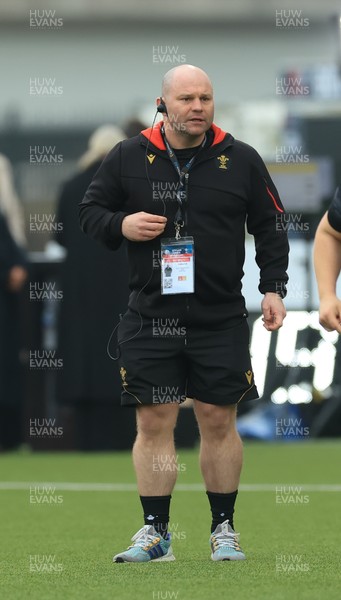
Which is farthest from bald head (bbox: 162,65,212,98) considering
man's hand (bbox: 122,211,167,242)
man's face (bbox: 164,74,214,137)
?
man's hand (bbox: 122,211,167,242)

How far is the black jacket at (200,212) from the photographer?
5.54 m

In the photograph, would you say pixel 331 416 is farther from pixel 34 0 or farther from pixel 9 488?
pixel 34 0

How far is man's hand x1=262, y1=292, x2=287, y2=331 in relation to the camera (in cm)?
557

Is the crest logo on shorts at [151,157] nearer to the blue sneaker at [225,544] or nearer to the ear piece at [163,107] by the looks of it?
the ear piece at [163,107]

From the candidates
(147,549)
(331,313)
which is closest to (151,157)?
(147,549)

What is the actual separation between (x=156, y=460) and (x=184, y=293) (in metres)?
0.54

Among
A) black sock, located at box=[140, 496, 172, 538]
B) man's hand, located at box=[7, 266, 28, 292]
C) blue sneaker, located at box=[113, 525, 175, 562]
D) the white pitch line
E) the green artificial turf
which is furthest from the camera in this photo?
man's hand, located at box=[7, 266, 28, 292]

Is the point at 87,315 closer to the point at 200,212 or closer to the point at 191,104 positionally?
the point at 200,212

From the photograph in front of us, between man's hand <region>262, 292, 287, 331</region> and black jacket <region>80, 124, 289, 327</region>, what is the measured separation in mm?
60

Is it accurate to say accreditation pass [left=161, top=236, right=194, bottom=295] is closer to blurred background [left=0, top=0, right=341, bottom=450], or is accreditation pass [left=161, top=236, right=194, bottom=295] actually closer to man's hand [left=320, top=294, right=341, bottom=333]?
man's hand [left=320, top=294, right=341, bottom=333]

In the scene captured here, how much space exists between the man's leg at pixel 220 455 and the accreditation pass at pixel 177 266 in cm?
37

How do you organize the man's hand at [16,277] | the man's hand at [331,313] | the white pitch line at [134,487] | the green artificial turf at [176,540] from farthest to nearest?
the man's hand at [16,277] → the white pitch line at [134,487] → the green artificial turf at [176,540] → the man's hand at [331,313]

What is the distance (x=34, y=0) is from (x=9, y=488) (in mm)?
22264

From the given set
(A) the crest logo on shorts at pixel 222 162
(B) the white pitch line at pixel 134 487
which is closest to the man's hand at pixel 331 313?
(A) the crest logo on shorts at pixel 222 162
